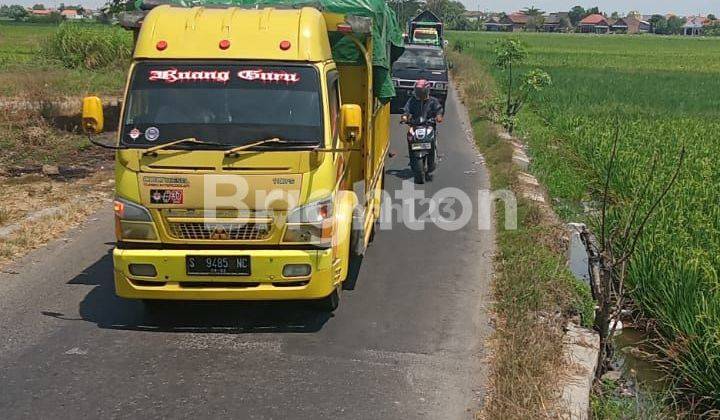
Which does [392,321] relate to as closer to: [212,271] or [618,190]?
[212,271]

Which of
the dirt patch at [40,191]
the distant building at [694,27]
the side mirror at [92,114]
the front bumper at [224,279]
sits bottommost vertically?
the dirt patch at [40,191]

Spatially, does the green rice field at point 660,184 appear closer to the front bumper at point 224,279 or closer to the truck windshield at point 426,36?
the front bumper at point 224,279

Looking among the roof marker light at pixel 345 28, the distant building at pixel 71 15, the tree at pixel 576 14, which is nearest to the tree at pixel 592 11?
the tree at pixel 576 14

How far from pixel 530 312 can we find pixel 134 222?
3582 mm

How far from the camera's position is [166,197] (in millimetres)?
6508

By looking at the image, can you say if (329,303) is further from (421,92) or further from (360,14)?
(421,92)

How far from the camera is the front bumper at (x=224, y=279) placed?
21.3 feet

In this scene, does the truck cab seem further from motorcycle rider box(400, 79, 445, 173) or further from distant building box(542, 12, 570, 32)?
distant building box(542, 12, 570, 32)

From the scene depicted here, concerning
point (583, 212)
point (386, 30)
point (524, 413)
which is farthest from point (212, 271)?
point (583, 212)

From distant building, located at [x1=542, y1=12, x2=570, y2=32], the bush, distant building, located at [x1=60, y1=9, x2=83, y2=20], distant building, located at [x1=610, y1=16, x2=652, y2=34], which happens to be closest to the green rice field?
the bush

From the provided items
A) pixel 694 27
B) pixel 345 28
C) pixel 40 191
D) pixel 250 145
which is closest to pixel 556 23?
pixel 694 27

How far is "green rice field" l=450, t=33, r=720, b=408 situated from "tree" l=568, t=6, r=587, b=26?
14373 centimetres

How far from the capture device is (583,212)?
470 inches

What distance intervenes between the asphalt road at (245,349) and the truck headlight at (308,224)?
0.89 metres
